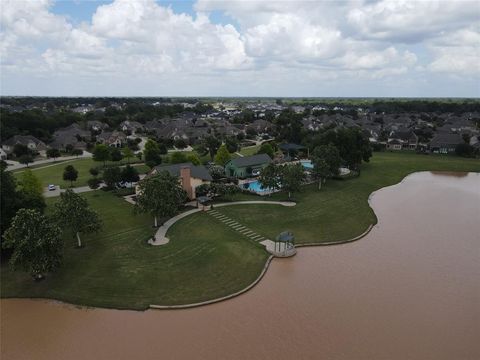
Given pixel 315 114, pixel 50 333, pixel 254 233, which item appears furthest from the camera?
pixel 315 114

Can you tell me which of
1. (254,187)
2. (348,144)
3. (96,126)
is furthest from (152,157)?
(96,126)

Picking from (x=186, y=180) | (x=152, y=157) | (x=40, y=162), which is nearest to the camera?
(x=186, y=180)

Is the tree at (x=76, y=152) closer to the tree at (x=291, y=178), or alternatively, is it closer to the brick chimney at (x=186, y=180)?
the brick chimney at (x=186, y=180)

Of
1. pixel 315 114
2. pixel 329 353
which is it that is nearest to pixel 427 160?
pixel 329 353

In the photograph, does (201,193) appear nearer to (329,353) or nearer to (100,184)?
(100,184)

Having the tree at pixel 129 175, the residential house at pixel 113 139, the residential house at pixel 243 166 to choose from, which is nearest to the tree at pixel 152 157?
the tree at pixel 129 175

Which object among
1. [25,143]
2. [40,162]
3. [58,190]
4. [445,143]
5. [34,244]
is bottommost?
[40,162]

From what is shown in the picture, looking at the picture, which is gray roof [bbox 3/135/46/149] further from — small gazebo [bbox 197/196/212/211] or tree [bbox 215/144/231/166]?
small gazebo [bbox 197/196/212/211]

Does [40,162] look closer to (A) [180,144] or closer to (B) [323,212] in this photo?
(A) [180,144]
